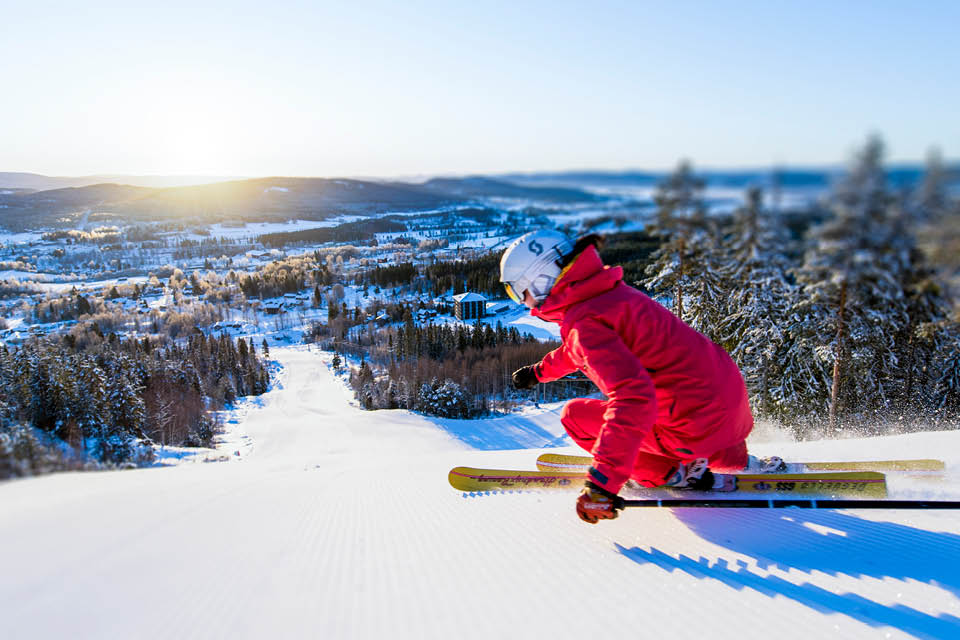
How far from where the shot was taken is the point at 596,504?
6.24 ft

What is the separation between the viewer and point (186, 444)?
20.9 feet

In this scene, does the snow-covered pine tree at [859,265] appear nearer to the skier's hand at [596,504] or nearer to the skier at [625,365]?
the skier at [625,365]

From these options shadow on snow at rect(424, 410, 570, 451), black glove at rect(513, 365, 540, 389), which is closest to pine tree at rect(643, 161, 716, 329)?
black glove at rect(513, 365, 540, 389)

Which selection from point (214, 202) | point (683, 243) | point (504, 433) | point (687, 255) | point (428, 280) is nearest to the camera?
point (683, 243)

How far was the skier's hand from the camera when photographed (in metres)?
1.90

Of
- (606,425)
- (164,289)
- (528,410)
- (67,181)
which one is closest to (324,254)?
(164,289)

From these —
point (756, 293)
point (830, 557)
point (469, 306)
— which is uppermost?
point (756, 293)

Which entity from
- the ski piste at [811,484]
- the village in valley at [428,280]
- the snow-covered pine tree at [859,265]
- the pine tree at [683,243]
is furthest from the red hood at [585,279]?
the ski piste at [811,484]

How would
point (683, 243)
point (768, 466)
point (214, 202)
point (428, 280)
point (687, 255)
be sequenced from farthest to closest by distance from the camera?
1. point (428, 280)
2. point (214, 202)
3. point (687, 255)
4. point (683, 243)
5. point (768, 466)

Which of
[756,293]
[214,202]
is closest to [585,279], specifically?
[756,293]

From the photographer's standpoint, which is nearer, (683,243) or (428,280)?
(683,243)

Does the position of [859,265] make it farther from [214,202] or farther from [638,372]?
[214,202]

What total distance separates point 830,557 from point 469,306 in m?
40.0

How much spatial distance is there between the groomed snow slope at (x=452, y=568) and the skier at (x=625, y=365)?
14.5 inches
